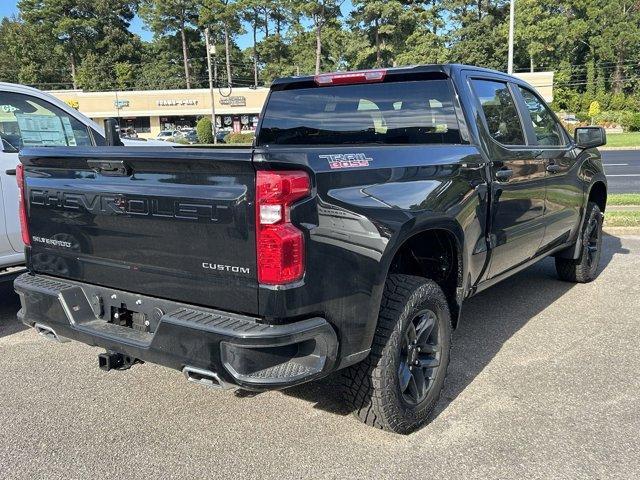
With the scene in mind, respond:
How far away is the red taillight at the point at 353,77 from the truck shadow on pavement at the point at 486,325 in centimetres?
207

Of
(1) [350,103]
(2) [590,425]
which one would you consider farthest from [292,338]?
(1) [350,103]

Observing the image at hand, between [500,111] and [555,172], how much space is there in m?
0.94

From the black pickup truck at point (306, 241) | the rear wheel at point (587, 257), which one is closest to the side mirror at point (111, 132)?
the black pickup truck at point (306, 241)

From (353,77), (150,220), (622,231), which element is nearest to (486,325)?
(353,77)

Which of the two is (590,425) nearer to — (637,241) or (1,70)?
(637,241)

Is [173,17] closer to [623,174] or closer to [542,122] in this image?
[623,174]

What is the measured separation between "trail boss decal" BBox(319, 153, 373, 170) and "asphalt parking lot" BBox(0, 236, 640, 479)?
1.48 meters

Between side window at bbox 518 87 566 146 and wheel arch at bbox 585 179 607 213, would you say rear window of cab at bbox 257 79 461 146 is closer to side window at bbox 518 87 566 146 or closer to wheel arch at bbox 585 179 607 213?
side window at bbox 518 87 566 146

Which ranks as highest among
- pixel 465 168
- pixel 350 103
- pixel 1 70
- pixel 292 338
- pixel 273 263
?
pixel 1 70

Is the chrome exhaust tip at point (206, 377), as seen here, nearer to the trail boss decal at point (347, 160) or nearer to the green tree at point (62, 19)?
the trail boss decal at point (347, 160)

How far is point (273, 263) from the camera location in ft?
7.86

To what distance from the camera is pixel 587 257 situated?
5996 mm

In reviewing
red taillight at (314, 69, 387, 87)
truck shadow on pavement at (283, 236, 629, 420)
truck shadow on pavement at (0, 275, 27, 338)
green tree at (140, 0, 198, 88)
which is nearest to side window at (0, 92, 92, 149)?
truck shadow on pavement at (0, 275, 27, 338)

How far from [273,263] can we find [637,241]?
7.32m
